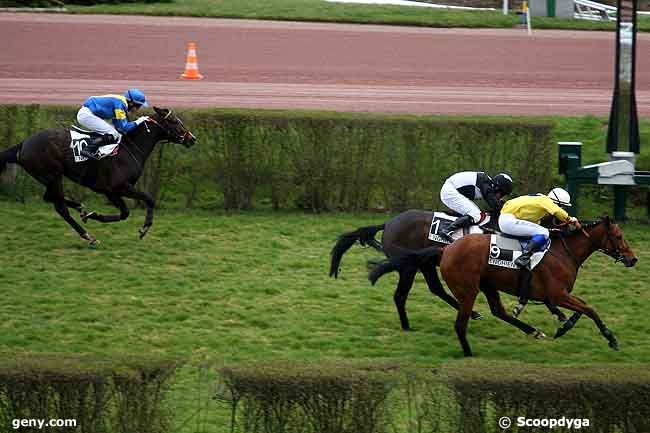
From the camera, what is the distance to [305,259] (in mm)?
10945

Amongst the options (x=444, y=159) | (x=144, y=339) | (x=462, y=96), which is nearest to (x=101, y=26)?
(x=462, y=96)

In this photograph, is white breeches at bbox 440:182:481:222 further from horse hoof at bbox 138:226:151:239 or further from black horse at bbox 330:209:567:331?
horse hoof at bbox 138:226:151:239

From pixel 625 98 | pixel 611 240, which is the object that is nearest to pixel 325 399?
pixel 611 240

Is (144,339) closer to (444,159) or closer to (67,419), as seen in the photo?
(67,419)

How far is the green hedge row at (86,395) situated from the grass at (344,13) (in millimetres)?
20225

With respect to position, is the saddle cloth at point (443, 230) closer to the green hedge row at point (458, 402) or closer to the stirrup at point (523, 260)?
the stirrup at point (523, 260)

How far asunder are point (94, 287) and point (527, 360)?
157 inches

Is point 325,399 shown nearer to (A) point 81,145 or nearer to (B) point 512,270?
(B) point 512,270

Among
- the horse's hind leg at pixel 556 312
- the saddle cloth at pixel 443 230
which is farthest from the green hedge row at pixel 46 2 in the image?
the horse's hind leg at pixel 556 312

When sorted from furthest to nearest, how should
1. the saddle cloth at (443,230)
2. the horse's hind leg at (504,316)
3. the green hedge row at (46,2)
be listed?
the green hedge row at (46,2) < the saddle cloth at (443,230) < the horse's hind leg at (504,316)

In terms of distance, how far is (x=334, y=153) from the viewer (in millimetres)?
12688

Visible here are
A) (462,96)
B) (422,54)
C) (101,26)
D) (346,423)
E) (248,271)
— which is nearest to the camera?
(346,423)

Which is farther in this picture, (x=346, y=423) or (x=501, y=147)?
(x=501, y=147)

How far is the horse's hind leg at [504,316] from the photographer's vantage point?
8.68 meters
